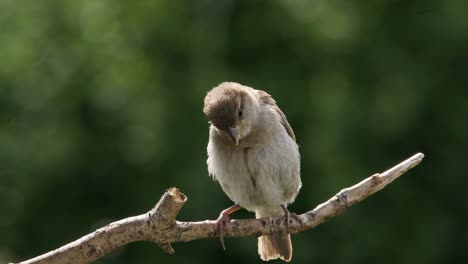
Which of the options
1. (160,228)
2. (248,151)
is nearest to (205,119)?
(248,151)

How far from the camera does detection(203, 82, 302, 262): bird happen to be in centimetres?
691

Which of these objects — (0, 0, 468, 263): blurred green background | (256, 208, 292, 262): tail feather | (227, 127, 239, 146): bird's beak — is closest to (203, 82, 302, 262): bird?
(227, 127, 239, 146): bird's beak

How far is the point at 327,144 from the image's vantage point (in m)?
11.3

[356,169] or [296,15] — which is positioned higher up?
[296,15]

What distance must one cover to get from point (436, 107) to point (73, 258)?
6870 millimetres

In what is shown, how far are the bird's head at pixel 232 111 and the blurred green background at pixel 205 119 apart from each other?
12.2ft

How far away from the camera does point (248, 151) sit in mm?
7062

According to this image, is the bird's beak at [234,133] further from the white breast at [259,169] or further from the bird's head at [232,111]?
the white breast at [259,169]

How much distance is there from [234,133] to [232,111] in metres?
0.16

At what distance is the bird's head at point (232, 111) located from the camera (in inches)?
270

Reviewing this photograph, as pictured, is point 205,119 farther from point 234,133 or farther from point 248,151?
point 234,133

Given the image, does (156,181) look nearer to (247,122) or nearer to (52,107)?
Answer: (52,107)

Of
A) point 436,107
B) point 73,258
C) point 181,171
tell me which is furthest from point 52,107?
point 73,258

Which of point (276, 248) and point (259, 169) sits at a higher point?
point (259, 169)
